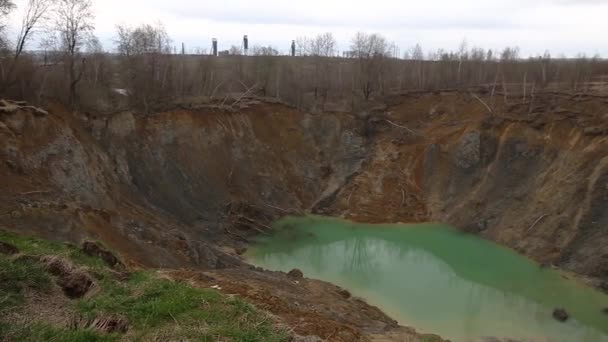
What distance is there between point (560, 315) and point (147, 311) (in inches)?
567

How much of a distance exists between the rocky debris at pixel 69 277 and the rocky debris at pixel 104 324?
6.11 feet

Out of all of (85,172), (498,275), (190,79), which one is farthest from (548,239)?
(190,79)

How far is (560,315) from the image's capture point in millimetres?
17016

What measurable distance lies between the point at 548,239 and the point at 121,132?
Answer: 20973 mm

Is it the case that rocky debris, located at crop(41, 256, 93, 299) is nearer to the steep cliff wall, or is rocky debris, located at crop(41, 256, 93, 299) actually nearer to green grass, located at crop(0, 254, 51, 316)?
green grass, located at crop(0, 254, 51, 316)

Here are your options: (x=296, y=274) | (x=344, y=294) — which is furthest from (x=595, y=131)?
(x=296, y=274)

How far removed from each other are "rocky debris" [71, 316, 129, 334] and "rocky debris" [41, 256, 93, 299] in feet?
6.11

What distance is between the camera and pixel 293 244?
23.8m

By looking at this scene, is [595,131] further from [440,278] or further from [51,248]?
[51,248]

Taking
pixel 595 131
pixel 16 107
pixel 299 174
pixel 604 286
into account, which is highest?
pixel 16 107

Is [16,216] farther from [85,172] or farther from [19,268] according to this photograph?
[19,268]

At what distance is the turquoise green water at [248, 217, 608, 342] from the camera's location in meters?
16.4

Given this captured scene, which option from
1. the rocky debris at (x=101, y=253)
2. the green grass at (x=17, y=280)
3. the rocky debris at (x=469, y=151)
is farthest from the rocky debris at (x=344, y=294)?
the rocky debris at (x=469, y=151)

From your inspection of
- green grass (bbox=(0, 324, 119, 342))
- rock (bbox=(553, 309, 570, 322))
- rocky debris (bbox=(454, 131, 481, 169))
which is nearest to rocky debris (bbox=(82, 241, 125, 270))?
green grass (bbox=(0, 324, 119, 342))
